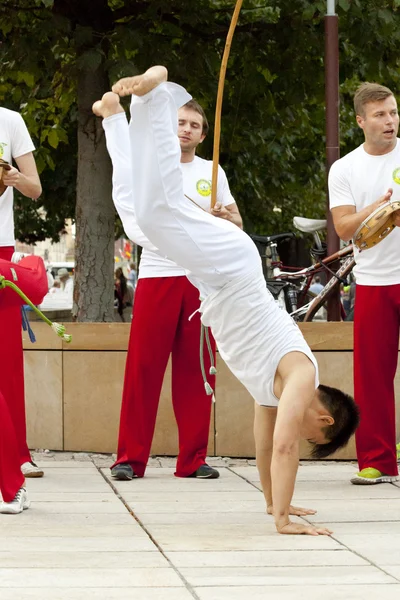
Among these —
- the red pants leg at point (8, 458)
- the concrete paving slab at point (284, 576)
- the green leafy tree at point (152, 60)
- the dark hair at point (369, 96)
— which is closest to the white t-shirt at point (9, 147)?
the red pants leg at point (8, 458)

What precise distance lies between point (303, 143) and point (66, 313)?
432cm

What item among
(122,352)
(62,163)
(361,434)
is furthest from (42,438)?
(62,163)

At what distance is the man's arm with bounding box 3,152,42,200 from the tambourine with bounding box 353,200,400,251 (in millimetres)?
1662

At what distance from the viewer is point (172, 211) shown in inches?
202

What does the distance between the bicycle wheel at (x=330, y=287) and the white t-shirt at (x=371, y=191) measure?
112 inches

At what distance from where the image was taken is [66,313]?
16.0 meters

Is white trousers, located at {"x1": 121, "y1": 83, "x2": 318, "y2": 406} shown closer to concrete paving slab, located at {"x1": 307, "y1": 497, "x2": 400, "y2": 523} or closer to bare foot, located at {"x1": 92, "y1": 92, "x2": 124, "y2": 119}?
concrete paving slab, located at {"x1": 307, "y1": 497, "x2": 400, "y2": 523}

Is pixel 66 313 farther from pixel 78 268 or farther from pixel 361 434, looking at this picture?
pixel 361 434

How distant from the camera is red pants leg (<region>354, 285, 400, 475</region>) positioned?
6918mm

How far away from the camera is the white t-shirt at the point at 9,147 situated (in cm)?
666

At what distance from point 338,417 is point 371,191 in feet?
5.96

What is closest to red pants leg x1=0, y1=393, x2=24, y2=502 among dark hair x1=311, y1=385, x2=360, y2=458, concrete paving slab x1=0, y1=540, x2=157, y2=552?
concrete paving slab x1=0, y1=540, x2=157, y2=552

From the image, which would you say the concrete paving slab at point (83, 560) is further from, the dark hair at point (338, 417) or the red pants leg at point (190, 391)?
the red pants leg at point (190, 391)

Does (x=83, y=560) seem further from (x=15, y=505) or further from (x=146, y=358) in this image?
(x=146, y=358)
